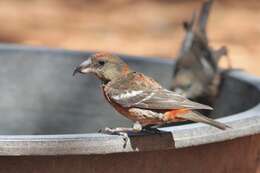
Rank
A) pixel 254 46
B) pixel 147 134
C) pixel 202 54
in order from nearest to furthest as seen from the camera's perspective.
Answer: pixel 147 134
pixel 202 54
pixel 254 46

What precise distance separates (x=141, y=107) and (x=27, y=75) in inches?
59.8

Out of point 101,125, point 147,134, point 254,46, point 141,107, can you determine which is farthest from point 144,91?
point 254,46

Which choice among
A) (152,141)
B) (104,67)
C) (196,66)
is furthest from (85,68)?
(196,66)

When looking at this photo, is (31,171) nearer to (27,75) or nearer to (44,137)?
(44,137)

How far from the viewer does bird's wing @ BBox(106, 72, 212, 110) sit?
276cm

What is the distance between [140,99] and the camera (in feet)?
9.28

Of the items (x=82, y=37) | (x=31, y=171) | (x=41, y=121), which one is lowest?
(x=82, y=37)

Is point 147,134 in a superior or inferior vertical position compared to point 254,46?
superior

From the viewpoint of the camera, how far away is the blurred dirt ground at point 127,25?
815 cm

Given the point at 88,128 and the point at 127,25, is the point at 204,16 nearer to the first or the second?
the point at 88,128

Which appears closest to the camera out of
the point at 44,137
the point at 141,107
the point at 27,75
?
the point at 44,137

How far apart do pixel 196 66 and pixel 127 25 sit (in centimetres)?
378

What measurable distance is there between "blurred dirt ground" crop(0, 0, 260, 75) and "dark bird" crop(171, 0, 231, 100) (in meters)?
1.92

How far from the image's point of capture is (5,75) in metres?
4.12
